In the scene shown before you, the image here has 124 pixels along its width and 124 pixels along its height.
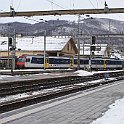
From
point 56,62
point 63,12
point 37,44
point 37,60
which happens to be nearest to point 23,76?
point 63,12

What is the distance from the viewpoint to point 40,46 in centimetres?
9081

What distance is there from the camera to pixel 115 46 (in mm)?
166625

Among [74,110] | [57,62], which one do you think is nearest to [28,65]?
[57,62]

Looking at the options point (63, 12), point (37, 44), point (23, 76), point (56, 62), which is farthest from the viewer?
point (37, 44)

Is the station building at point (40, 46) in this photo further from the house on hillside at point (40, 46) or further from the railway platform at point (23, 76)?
the railway platform at point (23, 76)

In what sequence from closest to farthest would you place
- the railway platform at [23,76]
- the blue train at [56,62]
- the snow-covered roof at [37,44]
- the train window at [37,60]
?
the railway platform at [23,76] → the train window at [37,60] → the blue train at [56,62] → the snow-covered roof at [37,44]

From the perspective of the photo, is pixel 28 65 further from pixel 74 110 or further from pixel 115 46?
pixel 115 46

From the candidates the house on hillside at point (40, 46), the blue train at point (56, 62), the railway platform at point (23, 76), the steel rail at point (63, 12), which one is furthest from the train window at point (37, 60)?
the steel rail at point (63, 12)

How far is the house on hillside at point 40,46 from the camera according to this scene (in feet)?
292

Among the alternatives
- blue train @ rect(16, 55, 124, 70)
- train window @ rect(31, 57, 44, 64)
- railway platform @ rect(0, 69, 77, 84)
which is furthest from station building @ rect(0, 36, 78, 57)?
railway platform @ rect(0, 69, 77, 84)

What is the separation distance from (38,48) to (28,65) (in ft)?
56.0

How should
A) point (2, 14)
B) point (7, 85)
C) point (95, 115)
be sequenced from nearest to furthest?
1. point (95, 115)
2. point (7, 85)
3. point (2, 14)

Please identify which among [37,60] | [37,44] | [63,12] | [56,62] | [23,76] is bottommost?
[23,76]

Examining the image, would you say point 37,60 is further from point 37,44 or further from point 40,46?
point 37,44
